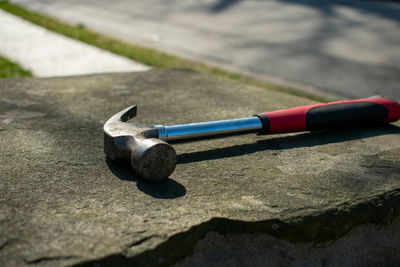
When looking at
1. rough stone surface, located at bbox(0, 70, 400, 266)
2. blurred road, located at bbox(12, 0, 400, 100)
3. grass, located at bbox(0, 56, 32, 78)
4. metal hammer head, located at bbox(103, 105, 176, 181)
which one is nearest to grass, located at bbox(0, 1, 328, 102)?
blurred road, located at bbox(12, 0, 400, 100)

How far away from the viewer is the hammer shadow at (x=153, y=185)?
1.48m

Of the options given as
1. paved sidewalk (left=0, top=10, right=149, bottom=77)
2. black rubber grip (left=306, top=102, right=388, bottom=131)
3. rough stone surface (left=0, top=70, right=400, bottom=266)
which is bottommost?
paved sidewalk (left=0, top=10, right=149, bottom=77)

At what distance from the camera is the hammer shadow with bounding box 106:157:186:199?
1478 millimetres

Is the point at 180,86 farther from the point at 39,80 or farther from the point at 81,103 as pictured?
the point at 39,80

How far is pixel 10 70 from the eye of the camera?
159 inches

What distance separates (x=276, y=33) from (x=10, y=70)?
365 cm

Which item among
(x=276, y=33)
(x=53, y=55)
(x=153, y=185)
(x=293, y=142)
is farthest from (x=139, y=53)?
(x=153, y=185)

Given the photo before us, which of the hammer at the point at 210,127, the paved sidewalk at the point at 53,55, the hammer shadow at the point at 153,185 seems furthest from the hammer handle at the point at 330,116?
the paved sidewalk at the point at 53,55

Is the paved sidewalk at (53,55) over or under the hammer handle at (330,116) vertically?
under

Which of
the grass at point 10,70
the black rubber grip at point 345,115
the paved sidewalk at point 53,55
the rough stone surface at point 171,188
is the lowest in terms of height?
the grass at point 10,70

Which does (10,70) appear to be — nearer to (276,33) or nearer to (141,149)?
(141,149)

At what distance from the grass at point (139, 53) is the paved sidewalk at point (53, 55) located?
0.15 m

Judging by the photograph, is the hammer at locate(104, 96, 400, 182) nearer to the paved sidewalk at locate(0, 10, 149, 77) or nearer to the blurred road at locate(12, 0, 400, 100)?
the blurred road at locate(12, 0, 400, 100)

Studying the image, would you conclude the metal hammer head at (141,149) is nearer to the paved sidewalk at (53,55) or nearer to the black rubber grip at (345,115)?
the black rubber grip at (345,115)
